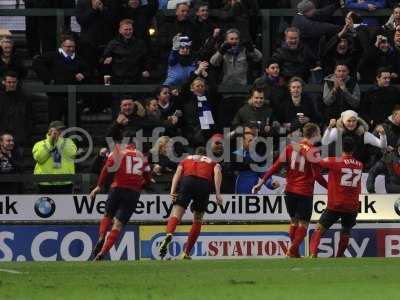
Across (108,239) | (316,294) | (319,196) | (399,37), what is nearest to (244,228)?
(319,196)

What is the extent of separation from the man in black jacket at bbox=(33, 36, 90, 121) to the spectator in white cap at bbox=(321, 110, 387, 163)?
417 cm

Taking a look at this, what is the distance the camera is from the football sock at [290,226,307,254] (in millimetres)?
18781

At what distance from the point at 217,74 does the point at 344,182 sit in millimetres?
4314

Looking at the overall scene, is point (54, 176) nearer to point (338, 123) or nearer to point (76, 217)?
point (76, 217)

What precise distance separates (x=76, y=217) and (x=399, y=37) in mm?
6109

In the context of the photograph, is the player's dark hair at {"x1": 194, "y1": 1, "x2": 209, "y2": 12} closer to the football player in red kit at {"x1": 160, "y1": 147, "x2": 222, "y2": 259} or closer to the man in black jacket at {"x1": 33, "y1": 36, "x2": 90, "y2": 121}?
the man in black jacket at {"x1": 33, "y1": 36, "x2": 90, "y2": 121}

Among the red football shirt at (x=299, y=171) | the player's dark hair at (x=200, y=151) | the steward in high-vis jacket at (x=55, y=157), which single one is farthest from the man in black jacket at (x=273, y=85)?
the steward in high-vis jacket at (x=55, y=157)

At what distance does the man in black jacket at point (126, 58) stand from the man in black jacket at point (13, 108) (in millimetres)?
1565

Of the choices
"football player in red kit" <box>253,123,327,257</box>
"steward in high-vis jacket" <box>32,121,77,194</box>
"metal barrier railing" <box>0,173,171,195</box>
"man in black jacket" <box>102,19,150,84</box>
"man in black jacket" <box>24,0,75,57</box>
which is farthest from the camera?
"man in black jacket" <box>24,0,75,57</box>

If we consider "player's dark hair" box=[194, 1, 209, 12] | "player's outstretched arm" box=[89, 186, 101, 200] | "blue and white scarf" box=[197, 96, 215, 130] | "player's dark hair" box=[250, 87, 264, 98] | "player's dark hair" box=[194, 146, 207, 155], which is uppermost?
"player's dark hair" box=[194, 1, 209, 12]

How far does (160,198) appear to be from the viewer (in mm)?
20750

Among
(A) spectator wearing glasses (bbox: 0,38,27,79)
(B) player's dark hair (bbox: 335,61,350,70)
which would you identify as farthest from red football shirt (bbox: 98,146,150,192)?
(B) player's dark hair (bbox: 335,61,350,70)

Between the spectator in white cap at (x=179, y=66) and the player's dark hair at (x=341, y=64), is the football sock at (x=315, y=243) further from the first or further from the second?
the spectator in white cap at (x=179, y=66)

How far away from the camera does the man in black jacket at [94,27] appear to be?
21969 millimetres
